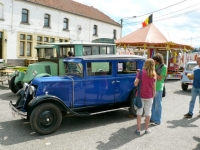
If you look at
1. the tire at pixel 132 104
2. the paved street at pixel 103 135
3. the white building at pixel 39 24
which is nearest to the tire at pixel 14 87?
the paved street at pixel 103 135

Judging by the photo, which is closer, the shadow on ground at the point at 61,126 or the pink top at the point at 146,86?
the shadow on ground at the point at 61,126

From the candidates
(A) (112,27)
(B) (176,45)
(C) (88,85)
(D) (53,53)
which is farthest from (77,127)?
(A) (112,27)

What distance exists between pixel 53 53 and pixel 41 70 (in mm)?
981

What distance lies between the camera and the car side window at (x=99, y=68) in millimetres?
5836

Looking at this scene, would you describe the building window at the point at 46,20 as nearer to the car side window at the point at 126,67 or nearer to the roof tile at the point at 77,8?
Result: the roof tile at the point at 77,8

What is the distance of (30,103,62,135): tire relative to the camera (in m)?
4.93

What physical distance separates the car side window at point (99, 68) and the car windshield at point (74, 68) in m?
0.21

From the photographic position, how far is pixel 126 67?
21.4 ft

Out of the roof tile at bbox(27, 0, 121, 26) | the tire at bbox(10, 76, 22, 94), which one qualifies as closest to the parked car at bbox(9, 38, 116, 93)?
the tire at bbox(10, 76, 22, 94)

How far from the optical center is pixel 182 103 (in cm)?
891

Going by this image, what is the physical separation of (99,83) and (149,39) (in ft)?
37.6

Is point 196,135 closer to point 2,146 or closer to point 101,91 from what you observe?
point 101,91

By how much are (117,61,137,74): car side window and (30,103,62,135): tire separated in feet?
7.19

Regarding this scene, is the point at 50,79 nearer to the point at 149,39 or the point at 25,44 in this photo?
the point at 149,39
